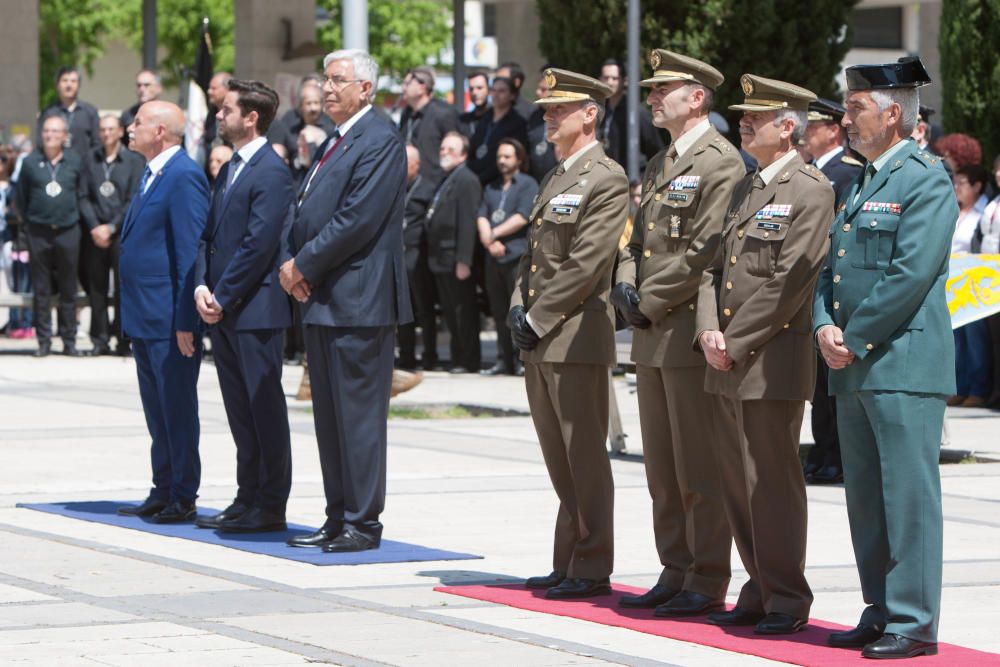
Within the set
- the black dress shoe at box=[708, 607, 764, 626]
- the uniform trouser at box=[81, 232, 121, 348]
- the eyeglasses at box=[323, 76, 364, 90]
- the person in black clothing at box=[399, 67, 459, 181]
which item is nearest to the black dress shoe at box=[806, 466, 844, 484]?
the eyeglasses at box=[323, 76, 364, 90]

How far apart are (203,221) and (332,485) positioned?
172 centimetres

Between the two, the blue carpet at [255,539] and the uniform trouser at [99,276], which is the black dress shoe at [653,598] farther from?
the uniform trouser at [99,276]

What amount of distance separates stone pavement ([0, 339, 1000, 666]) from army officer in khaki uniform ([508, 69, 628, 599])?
48 cm

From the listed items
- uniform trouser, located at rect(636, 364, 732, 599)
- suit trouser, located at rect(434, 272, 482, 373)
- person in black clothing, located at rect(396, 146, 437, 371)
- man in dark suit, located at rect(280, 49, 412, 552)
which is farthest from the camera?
person in black clothing, located at rect(396, 146, 437, 371)

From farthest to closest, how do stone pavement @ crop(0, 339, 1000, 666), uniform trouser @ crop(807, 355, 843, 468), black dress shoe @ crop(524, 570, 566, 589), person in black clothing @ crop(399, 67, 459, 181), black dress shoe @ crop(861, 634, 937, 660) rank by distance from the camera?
person in black clothing @ crop(399, 67, 459, 181)
uniform trouser @ crop(807, 355, 843, 468)
black dress shoe @ crop(524, 570, 566, 589)
stone pavement @ crop(0, 339, 1000, 666)
black dress shoe @ crop(861, 634, 937, 660)

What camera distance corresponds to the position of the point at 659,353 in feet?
25.9

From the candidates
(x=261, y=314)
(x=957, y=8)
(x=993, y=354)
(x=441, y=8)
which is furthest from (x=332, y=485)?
(x=441, y=8)

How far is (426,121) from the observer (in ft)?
65.6

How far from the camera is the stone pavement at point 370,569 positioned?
7.28 meters

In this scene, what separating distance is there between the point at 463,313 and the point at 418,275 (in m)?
0.70

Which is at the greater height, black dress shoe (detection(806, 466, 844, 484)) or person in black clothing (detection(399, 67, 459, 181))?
person in black clothing (detection(399, 67, 459, 181))

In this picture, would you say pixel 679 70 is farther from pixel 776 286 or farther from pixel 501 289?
pixel 501 289

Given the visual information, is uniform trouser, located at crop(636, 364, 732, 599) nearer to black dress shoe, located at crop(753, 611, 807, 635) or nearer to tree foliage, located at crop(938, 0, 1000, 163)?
black dress shoe, located at crop(753, 611, 807, 635)

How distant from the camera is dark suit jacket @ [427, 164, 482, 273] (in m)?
19.1
